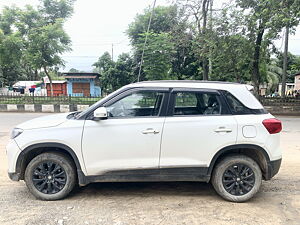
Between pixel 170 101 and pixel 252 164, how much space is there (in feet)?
5.02

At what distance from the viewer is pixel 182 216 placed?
3.22 m

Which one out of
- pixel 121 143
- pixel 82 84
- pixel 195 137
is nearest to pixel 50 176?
pixel 121 143

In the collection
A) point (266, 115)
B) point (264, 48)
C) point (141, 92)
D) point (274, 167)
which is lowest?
point (274, 167)

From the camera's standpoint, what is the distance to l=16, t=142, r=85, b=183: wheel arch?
11.5ft

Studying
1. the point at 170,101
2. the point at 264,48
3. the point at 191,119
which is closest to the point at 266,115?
the point at 191,119

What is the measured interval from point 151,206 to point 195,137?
1163mm

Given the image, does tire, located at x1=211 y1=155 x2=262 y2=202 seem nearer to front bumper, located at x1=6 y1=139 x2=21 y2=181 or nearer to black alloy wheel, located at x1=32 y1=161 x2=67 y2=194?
black alloy wheel, located at x1=32 y1=161 x2=67 y2=194

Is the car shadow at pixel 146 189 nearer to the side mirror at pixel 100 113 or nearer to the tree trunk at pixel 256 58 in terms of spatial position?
the side mirror at pixel 100 113

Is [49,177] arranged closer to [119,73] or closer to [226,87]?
[226,87]

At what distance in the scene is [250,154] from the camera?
12.5 ft

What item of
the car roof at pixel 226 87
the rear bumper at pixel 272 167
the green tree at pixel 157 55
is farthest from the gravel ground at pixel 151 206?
the green tree at pixel 157 55

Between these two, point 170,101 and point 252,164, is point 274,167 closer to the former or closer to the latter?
point 252,164

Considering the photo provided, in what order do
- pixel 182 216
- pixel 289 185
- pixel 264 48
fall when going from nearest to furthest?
pixel 182 216 < pixel 289 185 < pixel 264 48

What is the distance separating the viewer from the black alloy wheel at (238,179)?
12.0ft
